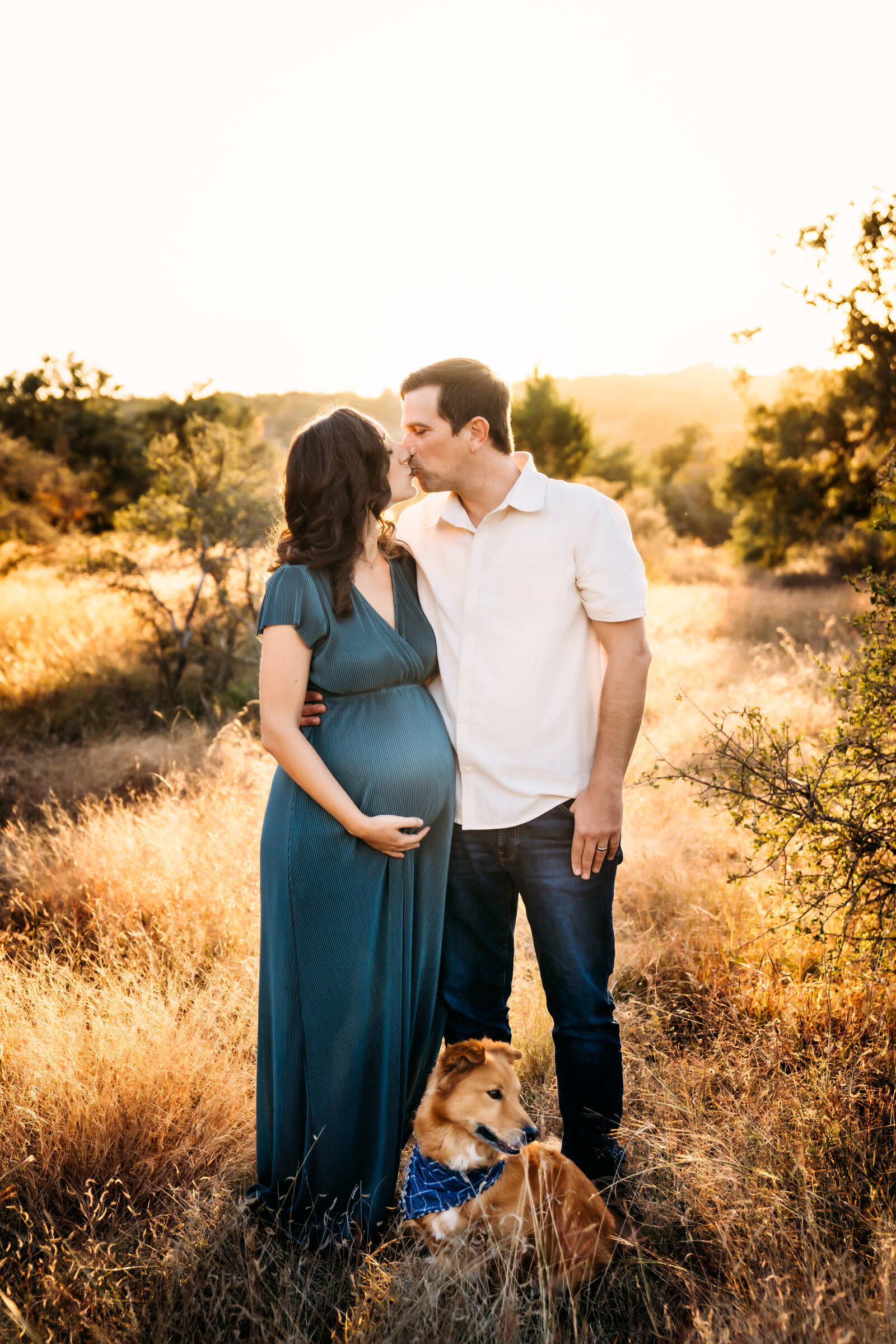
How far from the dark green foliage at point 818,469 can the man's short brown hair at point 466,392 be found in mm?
13948

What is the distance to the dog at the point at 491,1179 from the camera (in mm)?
2252

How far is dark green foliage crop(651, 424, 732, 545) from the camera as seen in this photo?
30.2 m

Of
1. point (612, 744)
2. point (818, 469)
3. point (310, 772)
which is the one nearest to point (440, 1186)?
point (310, 772)

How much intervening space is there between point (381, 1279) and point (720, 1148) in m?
1.10

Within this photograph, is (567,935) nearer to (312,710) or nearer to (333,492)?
(312,710)

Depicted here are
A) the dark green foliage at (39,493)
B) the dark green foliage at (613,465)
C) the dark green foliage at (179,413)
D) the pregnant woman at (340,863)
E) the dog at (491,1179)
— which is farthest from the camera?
the dark green foliage at (613,465)

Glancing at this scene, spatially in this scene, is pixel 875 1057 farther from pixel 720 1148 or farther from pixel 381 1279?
pixel 381 1279

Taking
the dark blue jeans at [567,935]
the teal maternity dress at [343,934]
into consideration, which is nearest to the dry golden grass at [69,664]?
the teal maternity dress at [343,934]

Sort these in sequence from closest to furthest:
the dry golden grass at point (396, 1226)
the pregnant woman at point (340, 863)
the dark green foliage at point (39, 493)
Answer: the dry golden grass at point (396, 1226) → the pregnant woman at point (340, 863) → the dark green foliage at point (39, 493)

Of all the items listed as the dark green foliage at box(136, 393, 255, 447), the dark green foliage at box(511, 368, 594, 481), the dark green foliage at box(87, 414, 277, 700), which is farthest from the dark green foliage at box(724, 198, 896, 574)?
the dark green foliage at box(136, 393, 255, 447)

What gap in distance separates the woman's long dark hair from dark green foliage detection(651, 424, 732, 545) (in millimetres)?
25452

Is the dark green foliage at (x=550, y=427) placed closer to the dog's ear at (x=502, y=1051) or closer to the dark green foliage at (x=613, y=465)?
the dark green foliage at (x=613, y=465)

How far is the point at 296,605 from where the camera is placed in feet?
7.81

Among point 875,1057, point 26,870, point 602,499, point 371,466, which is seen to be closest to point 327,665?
point 371,466
